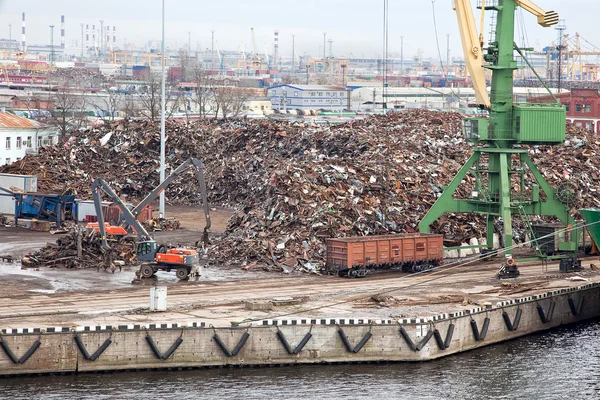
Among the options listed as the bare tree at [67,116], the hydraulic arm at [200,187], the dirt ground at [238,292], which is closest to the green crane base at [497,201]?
the dirt ground at [238,292]

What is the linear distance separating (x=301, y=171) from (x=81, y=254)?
12.0 m

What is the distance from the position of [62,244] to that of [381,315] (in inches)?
699

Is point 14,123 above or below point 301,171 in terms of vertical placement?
above

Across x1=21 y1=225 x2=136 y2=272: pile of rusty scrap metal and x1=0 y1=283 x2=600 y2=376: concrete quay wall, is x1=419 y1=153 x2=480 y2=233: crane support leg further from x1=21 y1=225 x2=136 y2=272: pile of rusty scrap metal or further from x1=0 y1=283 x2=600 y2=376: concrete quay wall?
x1=21 y1=225 x2=136 y2=272: pile of rusty scrap metal

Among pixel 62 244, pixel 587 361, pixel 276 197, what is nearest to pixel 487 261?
pixel 276 197

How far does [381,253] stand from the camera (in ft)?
151

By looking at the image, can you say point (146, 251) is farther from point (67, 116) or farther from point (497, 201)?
point (67, 116)

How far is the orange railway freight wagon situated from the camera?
1791 inches

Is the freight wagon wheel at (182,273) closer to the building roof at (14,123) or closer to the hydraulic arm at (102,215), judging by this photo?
the hydraulic arm at (102,215)

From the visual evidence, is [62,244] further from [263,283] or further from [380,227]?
[380,227]

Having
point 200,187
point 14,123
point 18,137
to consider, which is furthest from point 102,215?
point 14,123

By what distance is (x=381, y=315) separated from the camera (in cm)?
3666

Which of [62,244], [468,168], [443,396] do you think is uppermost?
[468,168]

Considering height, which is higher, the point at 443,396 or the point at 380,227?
the point at 380,227
